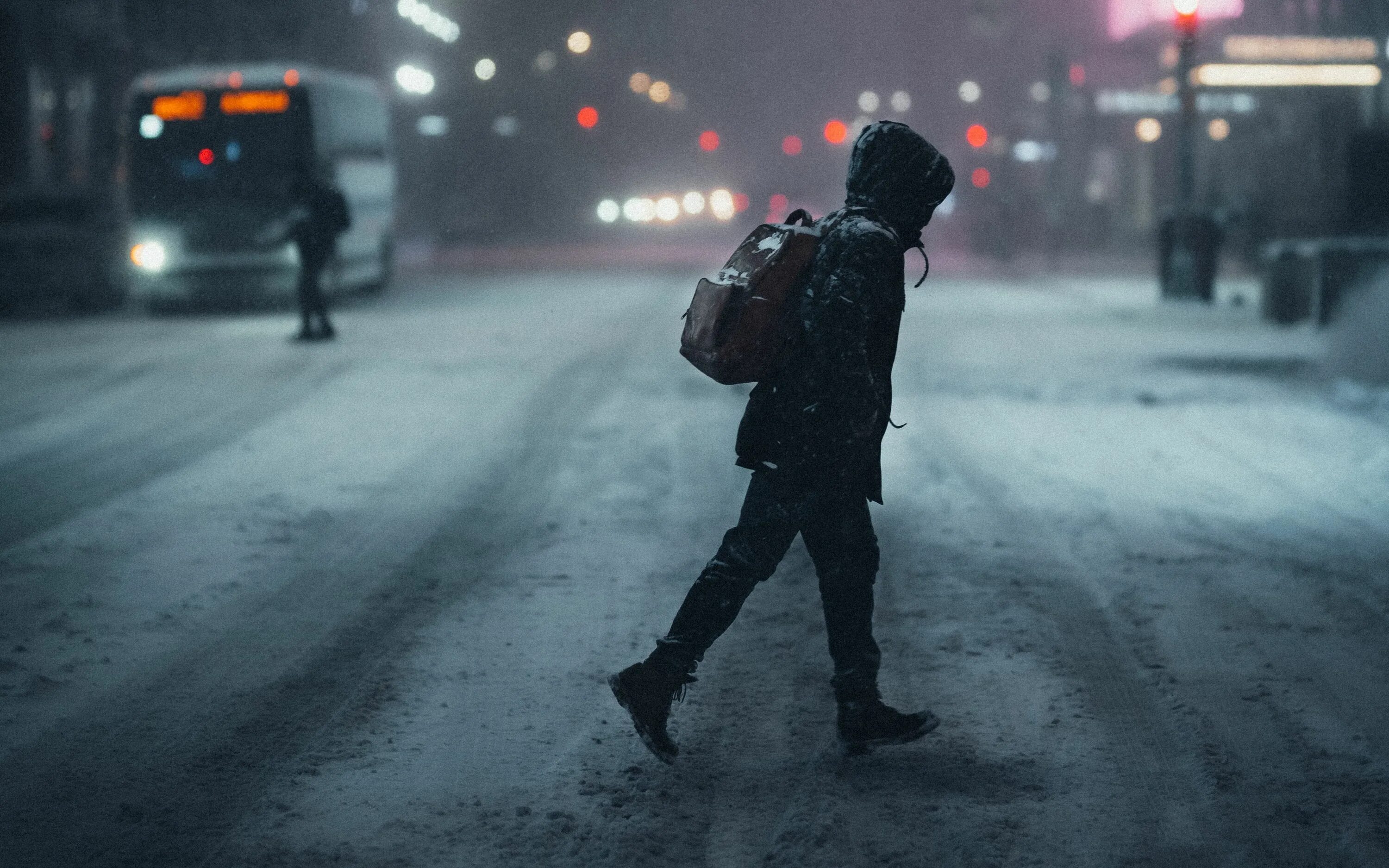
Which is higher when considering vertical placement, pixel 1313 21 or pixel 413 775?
pixel 1313 21

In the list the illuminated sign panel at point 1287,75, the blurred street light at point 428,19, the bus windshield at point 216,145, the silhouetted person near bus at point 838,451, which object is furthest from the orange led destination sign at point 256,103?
the blurred street light at point 428,19

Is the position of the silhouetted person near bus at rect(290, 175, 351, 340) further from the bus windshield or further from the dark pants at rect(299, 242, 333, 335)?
the bus windshield

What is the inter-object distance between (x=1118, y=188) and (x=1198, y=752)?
49088mm

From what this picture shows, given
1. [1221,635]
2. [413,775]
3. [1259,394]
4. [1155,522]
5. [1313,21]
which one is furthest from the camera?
[1313,21]

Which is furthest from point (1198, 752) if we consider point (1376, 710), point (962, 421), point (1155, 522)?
point (962, 421)

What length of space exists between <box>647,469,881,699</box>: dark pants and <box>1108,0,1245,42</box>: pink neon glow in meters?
40.0

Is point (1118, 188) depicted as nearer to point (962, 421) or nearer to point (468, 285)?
point (468, 285)

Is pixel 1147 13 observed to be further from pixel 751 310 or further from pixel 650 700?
pixel 650 700

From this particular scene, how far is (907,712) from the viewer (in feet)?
16.4

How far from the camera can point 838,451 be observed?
4.39 meters

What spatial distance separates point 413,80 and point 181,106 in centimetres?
3373

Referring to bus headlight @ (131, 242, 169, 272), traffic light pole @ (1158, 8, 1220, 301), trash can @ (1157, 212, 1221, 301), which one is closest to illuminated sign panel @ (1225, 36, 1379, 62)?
traffic light pole @ (1158, 8, 1220, 301)

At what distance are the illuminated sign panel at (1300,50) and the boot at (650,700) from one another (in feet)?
94.4

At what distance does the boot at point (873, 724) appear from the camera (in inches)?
181
